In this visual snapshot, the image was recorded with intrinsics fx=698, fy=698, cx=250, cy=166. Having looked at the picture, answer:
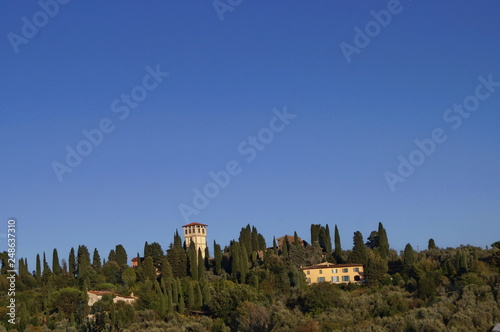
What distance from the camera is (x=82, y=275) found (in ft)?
245

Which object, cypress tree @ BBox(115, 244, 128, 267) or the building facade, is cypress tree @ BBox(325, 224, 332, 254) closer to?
the building facade

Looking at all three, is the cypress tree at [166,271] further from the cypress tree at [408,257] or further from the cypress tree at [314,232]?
the cypress tree at [408,257]

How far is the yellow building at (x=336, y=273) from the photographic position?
69.8 meters

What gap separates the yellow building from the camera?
69750 millimetres

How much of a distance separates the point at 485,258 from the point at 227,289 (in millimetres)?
24169

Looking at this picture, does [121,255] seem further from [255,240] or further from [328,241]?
[328,241]

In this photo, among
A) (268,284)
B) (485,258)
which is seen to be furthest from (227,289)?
(485,258)

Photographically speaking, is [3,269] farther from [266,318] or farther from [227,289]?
[266,318]

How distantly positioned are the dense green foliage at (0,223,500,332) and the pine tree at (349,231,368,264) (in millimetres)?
109

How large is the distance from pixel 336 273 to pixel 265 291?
9.57 meters

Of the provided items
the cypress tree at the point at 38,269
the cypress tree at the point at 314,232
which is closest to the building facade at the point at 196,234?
the cypress tree at the point at 314,232

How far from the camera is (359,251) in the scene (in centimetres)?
7244

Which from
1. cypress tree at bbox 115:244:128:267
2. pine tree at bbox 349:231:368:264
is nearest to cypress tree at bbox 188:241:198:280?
cypress tree at bbox 115:244:128:267

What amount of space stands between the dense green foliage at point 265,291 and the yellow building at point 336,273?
195cm
